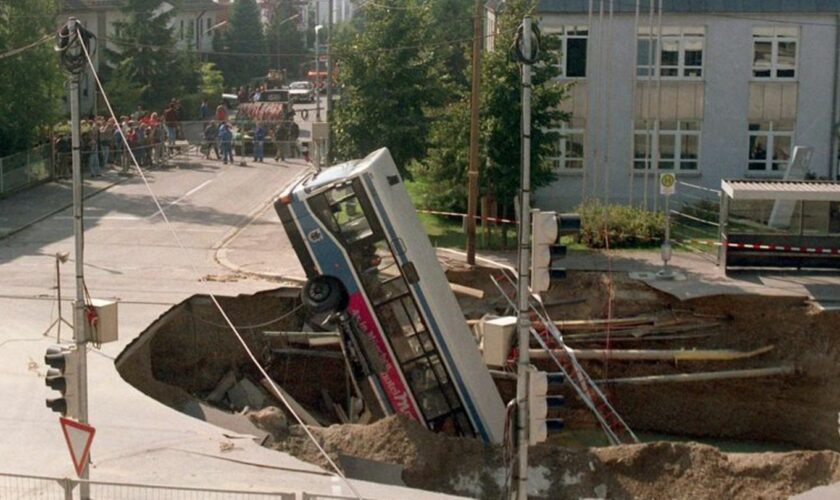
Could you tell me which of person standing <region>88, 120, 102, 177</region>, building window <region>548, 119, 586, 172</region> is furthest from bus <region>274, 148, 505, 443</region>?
person standing <region>88, 120, 102, 177</region>

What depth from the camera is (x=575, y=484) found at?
18.4m

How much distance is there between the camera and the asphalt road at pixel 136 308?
1623 centimetres

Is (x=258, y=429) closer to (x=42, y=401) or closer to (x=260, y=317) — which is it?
(x=42, y=401)

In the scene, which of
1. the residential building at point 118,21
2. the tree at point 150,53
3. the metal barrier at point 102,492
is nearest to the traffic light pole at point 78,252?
the metal barrier at point 102,492

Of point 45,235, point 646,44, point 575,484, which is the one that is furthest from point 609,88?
point 575,484

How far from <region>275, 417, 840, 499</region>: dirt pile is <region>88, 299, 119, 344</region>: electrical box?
296cm

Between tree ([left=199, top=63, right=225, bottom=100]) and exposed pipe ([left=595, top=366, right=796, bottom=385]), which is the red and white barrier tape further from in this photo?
tree ([left=199, top=63, right=225, bottom=100])

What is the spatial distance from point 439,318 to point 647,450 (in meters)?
3.83

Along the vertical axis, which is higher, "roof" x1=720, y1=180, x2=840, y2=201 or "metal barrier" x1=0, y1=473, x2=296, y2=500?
"roof" x1=720, y1=180, x2=840, y2=201

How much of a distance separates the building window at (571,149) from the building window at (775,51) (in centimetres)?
559

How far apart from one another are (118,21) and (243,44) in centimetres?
2224

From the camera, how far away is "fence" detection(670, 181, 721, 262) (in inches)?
1336

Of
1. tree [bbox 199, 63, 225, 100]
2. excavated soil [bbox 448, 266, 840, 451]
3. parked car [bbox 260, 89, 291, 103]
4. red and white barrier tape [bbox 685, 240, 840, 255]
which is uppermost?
tree [bbox 199, 63, 225, 100]

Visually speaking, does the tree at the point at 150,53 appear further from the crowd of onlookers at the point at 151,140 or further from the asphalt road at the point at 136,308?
the asphalt road at the point at 136,308
